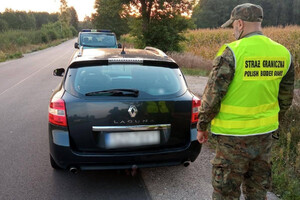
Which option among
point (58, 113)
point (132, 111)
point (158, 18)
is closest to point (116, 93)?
point (132, 111)

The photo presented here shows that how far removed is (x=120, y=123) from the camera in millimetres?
2738

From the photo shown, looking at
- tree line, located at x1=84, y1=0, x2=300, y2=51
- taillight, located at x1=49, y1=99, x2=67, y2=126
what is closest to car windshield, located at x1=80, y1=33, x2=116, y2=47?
tree line, located at x1=84, y1=0, x2=300, y2=51

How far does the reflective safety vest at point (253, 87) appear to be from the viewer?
2.00m

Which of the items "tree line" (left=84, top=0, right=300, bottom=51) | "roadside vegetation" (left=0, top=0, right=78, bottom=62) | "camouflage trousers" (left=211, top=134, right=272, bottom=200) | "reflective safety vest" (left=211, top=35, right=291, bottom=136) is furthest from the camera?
"roadside vegetation" (left=0, top=0, right=78, bottom=62)

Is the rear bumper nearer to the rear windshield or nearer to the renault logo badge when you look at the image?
the renault logo badge

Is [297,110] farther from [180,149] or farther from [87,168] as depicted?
[87,168]

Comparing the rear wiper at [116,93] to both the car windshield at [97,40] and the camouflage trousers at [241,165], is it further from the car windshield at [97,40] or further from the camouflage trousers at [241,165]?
the car windshield at [97,40]

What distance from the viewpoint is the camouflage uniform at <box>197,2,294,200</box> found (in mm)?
2043

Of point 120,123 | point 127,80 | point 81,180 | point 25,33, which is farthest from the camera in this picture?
point 25,33

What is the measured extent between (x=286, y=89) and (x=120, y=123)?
159 centimetres

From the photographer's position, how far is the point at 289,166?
3361 mm

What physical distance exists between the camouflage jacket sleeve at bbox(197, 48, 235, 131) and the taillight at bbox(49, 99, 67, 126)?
1471 millimetres

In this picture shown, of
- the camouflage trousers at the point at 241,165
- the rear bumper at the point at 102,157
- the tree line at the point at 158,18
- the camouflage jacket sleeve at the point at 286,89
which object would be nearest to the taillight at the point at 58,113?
the rear bumper at the point at 102,157

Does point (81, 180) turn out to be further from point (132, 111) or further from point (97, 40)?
point (97, 40)
